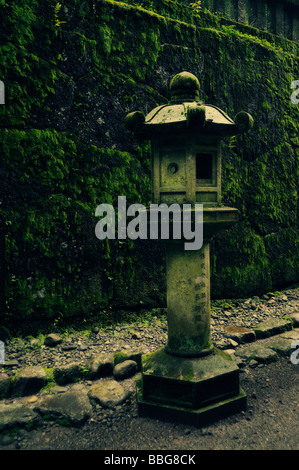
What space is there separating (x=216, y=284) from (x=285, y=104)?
3.04 meters

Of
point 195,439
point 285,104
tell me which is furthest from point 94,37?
point 195,439

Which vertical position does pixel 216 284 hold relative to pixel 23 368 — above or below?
above

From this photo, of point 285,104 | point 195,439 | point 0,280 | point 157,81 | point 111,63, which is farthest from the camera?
point 285,104

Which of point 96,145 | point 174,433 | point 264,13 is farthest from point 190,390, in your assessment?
point 264,13

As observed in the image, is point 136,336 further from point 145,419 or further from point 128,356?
point 145,419

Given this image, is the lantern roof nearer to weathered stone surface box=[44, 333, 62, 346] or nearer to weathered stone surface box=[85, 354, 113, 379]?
weathered stone surface box=[85, 354, 113, 379]

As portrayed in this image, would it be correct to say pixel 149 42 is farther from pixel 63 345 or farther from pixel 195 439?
pixel 195 439

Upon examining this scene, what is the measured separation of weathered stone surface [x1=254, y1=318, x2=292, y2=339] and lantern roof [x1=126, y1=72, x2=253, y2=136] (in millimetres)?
2322

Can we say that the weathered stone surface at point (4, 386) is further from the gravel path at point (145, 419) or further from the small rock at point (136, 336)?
the small rock at point (136, 336)

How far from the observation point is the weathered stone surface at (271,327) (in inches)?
152

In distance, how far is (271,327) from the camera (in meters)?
3.95

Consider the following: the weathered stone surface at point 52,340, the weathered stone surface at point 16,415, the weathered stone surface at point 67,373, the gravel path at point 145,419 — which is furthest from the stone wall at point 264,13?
the weathered stone surface at point 16,415

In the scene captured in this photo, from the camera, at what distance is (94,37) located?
12.1 ft

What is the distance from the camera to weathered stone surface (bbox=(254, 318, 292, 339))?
387cm
